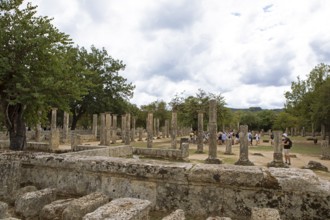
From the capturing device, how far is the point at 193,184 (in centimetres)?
314

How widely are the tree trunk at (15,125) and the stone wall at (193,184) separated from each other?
752 centimetres

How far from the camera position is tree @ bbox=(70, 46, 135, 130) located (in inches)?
1513

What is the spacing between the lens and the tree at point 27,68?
952 centimetres

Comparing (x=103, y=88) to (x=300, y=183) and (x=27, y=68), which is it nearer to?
(x=27, y=68)

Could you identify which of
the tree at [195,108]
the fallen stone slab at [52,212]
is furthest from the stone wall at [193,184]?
the tree at [195,108]

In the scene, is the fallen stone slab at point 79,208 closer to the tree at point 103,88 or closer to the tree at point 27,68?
the tree at point 27,68

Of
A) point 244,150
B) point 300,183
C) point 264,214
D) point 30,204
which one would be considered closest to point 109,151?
point 244,150

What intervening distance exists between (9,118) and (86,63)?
98.1 ft

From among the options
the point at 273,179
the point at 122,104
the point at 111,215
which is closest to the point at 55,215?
the point at 111,215

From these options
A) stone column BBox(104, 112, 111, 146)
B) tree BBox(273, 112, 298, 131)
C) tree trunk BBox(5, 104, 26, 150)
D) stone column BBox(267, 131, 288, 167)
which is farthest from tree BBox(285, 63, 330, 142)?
tree trunk BBox(5, 104, 26, 150)

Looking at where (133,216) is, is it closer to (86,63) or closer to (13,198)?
(13,198)

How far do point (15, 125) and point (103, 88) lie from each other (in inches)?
1142

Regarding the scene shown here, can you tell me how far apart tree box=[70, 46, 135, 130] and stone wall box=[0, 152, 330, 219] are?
115 feet

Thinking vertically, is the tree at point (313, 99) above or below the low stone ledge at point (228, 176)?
above
